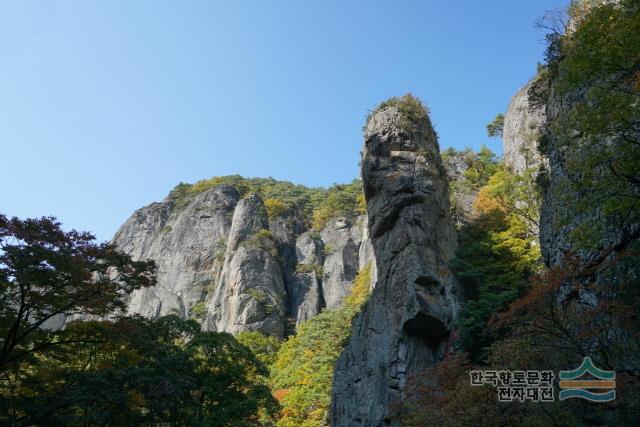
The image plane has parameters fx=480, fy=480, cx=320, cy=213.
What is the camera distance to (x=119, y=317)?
1282cm

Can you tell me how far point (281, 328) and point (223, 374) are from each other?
20241 mm

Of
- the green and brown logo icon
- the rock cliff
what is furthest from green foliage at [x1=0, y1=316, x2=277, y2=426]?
the rock cliff

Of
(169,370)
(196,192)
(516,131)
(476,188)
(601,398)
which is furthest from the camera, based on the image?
(196,192)

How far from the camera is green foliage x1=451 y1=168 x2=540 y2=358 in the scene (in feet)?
53.1

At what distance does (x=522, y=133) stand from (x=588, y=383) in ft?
65.3

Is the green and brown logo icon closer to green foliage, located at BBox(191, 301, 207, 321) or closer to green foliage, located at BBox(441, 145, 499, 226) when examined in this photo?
green foliage, located at BBox(441, 145, 499, 226)

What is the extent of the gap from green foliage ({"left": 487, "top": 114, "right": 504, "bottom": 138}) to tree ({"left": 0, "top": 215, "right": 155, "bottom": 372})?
32.2m

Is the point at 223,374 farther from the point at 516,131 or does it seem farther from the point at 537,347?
the point at 516,131

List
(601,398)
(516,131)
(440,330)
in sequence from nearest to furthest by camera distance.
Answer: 1. (601,398)
2. (440,330)
3. (516,131)

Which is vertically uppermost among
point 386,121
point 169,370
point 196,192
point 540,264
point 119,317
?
point 196,192

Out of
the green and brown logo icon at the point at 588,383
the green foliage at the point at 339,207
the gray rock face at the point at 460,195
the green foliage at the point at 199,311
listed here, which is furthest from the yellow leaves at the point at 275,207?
the green and brown logo icon at the point at 588,383

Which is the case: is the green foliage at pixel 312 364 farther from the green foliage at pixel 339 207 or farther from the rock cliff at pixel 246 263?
the green foliage at pixel 339 207

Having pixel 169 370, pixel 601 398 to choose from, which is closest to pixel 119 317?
pixel 169 370

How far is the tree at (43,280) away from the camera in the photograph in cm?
1069
